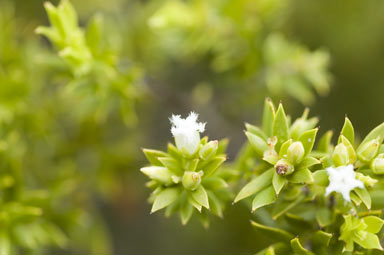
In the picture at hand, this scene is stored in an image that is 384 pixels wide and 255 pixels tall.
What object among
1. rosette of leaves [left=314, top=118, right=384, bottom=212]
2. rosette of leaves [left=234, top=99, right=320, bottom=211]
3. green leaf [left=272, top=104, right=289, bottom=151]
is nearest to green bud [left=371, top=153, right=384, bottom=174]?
rosette of leaves [left=314, top=118, right=384, bottom=212]

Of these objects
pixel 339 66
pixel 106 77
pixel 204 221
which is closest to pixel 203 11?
pixel 106 77

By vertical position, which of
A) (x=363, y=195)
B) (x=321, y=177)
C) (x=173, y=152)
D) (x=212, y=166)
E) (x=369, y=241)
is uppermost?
(x=173, y=152)

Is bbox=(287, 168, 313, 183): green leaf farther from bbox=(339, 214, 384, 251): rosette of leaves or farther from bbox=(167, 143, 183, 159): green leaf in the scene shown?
bbox=(167, 143, 183, 159): green leaf

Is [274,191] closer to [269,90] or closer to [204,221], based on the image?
[204,221]

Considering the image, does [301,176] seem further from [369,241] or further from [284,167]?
[369,241]

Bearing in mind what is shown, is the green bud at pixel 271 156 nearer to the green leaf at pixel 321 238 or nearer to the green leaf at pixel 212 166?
the green leaf at pixel 212 166

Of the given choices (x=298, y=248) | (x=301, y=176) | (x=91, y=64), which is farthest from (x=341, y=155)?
(x=91, y=64)

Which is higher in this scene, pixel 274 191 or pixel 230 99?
pixel 230 99

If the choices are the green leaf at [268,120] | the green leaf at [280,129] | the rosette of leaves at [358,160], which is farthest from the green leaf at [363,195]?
the green leaf at [268,120]
